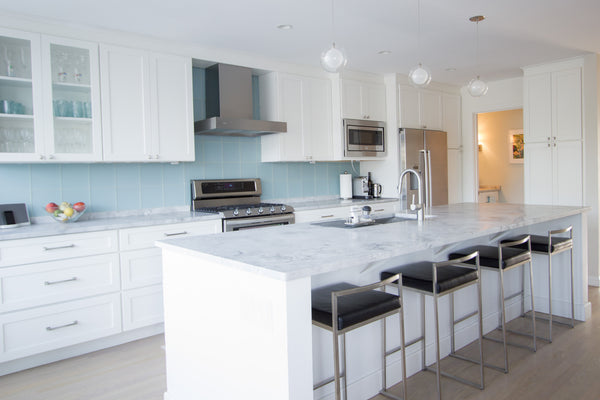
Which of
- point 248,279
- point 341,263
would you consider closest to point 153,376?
point 248,279

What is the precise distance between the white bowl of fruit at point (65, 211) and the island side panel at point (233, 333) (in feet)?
4.61

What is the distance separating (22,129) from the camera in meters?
3.04

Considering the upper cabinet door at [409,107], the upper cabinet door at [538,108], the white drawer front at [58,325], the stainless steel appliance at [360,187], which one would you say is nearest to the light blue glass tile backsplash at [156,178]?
the stainless steel appliance at [360,187]

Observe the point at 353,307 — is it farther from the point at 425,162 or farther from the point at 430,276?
the point at 425,162

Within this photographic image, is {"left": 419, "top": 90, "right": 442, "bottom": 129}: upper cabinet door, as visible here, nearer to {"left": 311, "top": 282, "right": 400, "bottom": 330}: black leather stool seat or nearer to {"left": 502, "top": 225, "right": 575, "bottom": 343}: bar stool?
{"left": 502, "top": 225, "right": 575, "bottom": 343}: bar stool

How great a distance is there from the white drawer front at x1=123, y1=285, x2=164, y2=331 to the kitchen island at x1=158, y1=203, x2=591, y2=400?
42.2 inches

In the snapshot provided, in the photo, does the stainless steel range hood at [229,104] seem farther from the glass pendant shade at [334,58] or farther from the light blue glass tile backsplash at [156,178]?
the glass pendant shade at [334,58]

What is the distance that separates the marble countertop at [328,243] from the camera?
1.58 meters

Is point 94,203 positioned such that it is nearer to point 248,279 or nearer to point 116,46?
point 116,46

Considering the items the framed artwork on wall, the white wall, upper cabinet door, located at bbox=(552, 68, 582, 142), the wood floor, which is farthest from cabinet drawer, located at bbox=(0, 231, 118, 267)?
the framed artwork on wall

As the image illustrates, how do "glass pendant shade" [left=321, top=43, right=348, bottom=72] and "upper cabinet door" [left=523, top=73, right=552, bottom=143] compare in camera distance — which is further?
"upper cabinet door" [left=523, top=73, right=552, bottom=143]

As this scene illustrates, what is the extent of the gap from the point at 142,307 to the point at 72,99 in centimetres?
163

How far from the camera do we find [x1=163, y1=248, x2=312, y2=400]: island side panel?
1479mm

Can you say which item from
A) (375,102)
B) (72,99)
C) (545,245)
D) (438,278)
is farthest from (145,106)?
(545,245)
